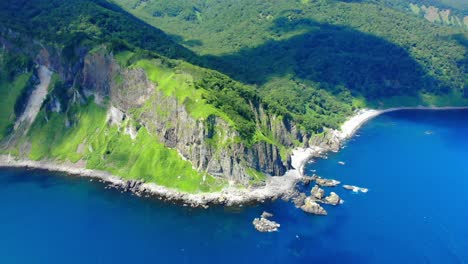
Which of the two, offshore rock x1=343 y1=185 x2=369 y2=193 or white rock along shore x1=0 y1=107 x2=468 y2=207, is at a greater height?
offshore rock x1=343 y1=185 x2=369 y2=193

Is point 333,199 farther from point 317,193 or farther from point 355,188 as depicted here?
point 355,188

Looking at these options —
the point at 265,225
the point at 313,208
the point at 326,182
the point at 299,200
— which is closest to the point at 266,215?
the point at 265,225

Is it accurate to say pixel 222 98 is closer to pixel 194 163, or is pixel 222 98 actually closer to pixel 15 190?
pixel 194 163

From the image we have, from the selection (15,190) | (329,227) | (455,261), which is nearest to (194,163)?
(329,227)

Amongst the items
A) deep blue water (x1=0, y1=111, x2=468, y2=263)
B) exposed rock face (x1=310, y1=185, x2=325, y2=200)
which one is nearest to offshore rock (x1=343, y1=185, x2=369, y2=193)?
deep blue water (x1=0, y1=111, x2=468, y2=263)

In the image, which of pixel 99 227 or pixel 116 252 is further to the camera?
pixel 99 227

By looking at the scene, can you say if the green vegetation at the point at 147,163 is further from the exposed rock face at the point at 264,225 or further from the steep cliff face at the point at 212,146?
the exposed rock face at the point at 264,225

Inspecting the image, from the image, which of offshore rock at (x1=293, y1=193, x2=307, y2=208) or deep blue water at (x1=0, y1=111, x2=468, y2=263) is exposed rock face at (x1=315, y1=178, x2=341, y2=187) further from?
offshore rock at (x1=293, y1=193, x2=307, y2=208)
